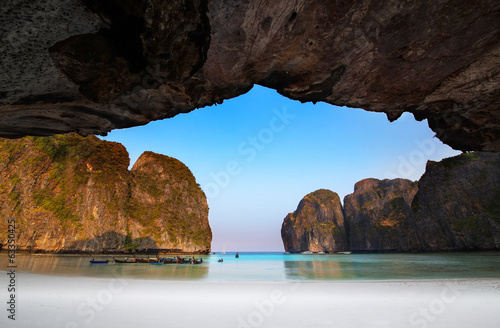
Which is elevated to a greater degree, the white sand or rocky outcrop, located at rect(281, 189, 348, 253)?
rocky outcrop, located at rect(281, 189, 348, 253)

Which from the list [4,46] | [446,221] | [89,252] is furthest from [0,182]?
[446,221]

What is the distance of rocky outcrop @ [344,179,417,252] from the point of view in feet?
310

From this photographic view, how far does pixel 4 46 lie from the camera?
308cm

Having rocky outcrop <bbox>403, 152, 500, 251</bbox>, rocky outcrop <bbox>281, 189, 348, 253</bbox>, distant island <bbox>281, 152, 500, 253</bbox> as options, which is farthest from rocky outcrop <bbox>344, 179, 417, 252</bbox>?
rocky outcrop <bbox>403, 152, 500, 251</bbox>

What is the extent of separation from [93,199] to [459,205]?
3573 inches

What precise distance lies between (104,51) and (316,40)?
11.2 ft

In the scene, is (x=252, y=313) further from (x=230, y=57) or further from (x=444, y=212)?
(x=444, y=212)

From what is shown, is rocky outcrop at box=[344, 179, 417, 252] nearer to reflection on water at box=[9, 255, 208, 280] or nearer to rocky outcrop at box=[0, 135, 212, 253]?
rocky outcrop at box=[0, 135, 212, 253]

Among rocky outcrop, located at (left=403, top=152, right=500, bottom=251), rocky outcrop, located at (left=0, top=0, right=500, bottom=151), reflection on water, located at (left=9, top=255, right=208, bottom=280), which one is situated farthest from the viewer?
rocky outcrop, located at (left=403, top=152, right=500, bottom=251)

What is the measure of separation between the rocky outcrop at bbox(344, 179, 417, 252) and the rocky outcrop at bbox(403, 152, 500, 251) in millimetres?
18981

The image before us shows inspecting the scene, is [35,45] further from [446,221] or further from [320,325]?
[446,221]

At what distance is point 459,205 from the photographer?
5956 centimetres

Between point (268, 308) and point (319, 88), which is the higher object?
point (319, 88)

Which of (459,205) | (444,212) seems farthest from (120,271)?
(459,205)
